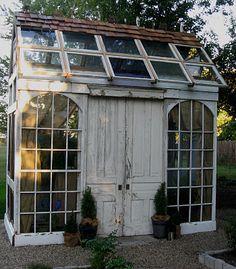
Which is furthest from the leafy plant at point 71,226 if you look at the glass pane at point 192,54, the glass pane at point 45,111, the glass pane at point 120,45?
the glass pane at point 192,54

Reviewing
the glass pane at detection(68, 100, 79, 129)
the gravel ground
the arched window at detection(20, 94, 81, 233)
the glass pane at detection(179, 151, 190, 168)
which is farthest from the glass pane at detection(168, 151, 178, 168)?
the glass pane at detection(68, 100, 79, 129)

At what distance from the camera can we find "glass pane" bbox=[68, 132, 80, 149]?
24.0 ft

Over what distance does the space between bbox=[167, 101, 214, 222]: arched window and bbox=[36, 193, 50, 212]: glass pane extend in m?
2.40

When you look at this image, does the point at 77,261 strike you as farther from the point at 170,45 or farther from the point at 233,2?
the point at 233,2

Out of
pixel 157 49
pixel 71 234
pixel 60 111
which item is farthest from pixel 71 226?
pixel 157 49

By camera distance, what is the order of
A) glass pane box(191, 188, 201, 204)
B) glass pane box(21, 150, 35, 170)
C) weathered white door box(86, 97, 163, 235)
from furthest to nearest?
glass pane box(191, 188, 201, 204), weathered white door box(86, 97, 163, 235), glass pane box(21, 150, 35, 170)

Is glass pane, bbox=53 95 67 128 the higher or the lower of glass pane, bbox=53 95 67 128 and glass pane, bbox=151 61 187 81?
the lower

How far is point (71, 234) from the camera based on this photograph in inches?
275

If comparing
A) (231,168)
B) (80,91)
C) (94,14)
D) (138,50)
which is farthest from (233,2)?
(231,168)

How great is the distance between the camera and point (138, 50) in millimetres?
8258

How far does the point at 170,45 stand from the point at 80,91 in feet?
8.34

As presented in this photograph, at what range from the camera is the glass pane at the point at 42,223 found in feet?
23.2

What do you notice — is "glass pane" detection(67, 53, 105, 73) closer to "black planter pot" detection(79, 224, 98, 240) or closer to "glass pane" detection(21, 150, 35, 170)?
"glass pane" detection(21, 150, 35, 170)

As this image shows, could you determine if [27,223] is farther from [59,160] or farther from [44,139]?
[44,139]
